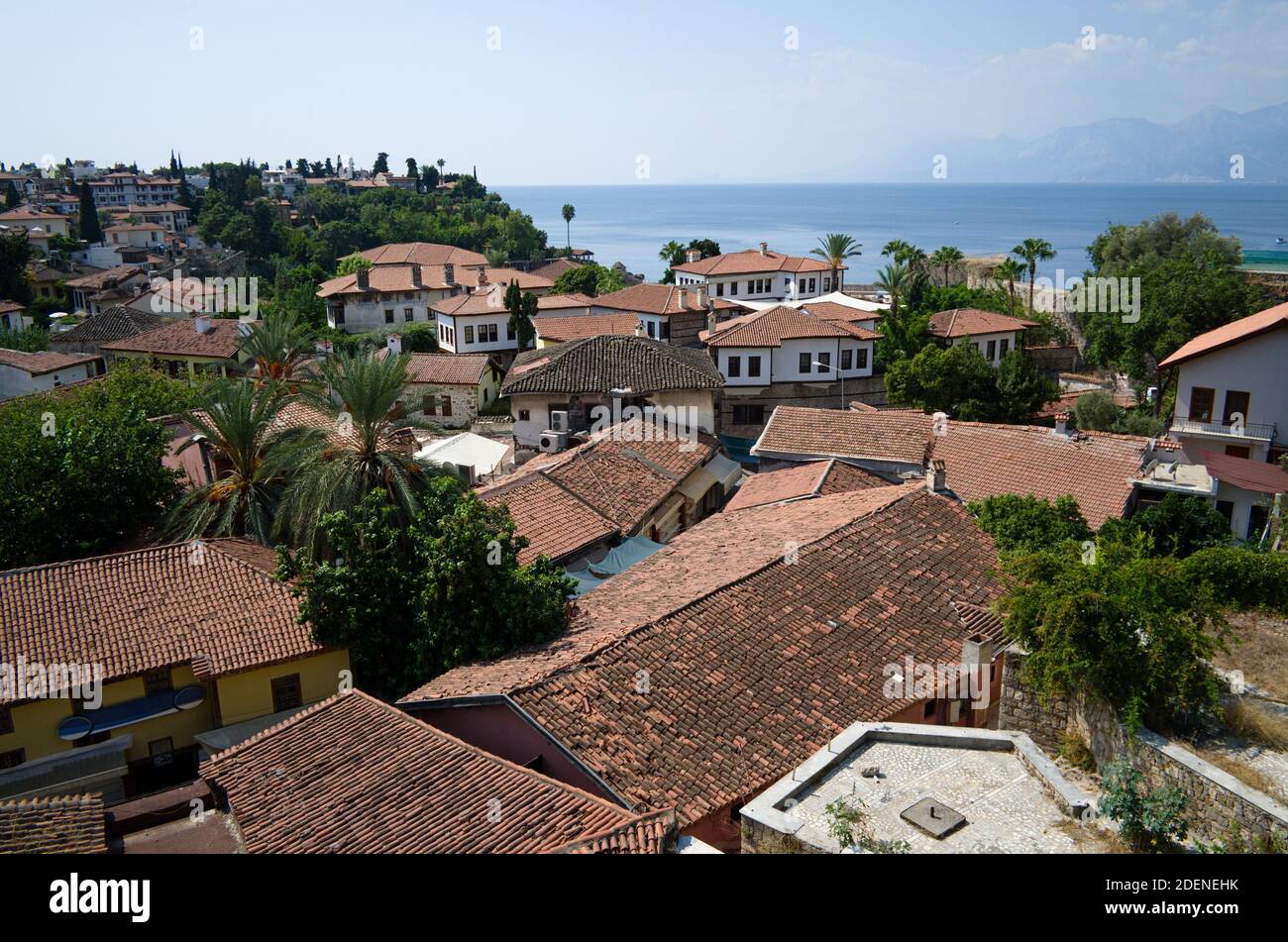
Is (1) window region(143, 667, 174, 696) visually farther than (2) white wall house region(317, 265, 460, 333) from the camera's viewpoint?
No

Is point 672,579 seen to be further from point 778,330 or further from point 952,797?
point 778,330

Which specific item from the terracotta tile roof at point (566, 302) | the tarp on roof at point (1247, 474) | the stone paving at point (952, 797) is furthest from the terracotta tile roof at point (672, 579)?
the terracotta tile roof at point (566, 302)

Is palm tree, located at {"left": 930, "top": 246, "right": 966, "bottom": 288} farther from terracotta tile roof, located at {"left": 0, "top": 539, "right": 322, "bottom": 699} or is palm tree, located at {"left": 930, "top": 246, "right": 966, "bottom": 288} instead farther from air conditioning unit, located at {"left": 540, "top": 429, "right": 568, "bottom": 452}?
terracotta tile roof, located at {"left": 0, "top": 539, "right": 322, "bottom": 699}

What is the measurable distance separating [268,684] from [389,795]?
7.90 metres

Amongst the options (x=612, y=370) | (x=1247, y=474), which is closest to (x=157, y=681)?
(x=612, y=370)

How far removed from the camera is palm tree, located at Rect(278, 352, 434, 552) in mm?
19562

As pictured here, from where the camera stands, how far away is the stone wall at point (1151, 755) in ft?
29.5

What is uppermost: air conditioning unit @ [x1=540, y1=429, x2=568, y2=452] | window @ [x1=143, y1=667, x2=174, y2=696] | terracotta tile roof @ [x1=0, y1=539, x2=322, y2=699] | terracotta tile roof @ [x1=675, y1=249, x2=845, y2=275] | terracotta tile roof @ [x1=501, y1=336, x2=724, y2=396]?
terracotta tile roof @ [x1=675, y1=249, x2=845, y2=275]

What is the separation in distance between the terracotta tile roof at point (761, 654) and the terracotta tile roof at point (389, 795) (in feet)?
4.47

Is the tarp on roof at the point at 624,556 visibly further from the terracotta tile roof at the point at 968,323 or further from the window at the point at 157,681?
the terracotta tile roof at the point at 968,323

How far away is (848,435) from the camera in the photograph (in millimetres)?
29062

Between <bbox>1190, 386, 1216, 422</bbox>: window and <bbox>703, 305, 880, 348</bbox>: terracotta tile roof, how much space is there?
15510 millimetres

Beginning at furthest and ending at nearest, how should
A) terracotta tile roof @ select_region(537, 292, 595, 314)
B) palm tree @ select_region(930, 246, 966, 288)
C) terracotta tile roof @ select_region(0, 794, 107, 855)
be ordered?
palm tree @ select_region(930, 246, 966, 288), terracotta tile roof @ select_region(537, 292, 595, 314), terracotta tile roof @ select_region(0, 794, 107, 855)

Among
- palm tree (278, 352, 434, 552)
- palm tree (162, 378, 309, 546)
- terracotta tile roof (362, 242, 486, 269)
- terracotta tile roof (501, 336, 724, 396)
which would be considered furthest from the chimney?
terracotta tile roof (362, 242, 486, 269)
